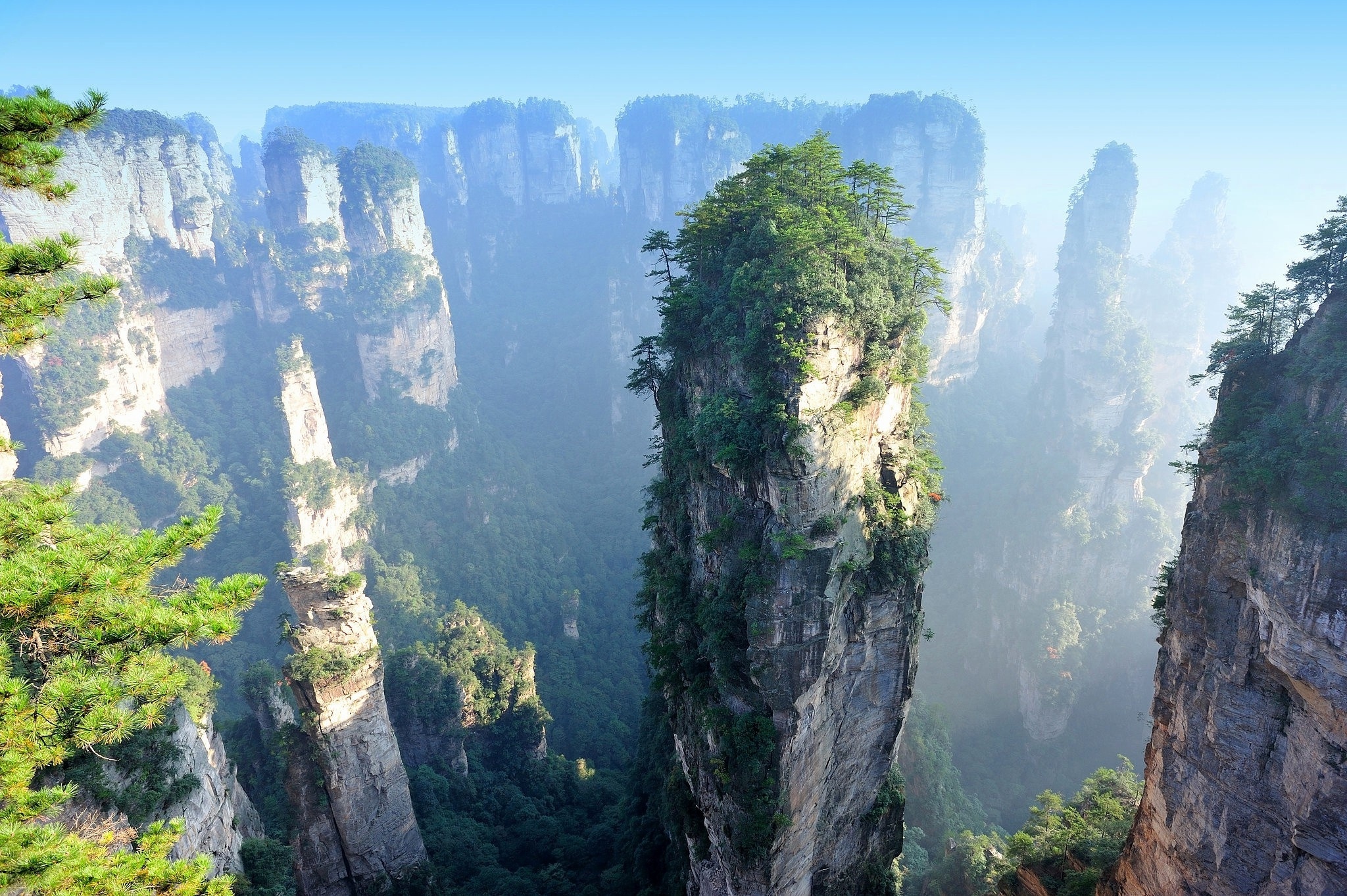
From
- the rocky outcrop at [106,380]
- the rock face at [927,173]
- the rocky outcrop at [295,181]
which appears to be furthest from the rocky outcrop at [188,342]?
the rock face at [927,173]

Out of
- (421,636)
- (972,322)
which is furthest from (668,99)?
(421,636)

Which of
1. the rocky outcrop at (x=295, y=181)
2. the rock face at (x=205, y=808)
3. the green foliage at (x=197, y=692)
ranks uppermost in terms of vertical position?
the rocky outcrop at (x=295, y=181)

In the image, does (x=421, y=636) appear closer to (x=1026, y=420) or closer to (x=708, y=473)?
(x=708, y=473)

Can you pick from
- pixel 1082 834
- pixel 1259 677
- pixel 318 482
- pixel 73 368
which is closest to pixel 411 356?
pixel 318 482

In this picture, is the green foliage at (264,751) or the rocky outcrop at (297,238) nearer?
the green foliage at (264,751)

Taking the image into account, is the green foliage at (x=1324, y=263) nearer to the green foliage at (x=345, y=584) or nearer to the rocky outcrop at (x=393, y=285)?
the green foliage at (x=345, y=584)

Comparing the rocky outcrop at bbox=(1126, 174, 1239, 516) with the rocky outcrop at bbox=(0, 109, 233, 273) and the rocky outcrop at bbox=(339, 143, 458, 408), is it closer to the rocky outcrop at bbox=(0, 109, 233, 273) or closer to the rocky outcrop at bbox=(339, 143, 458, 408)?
the rocky outcrop at bbox=(339, 143, 458, 408)
